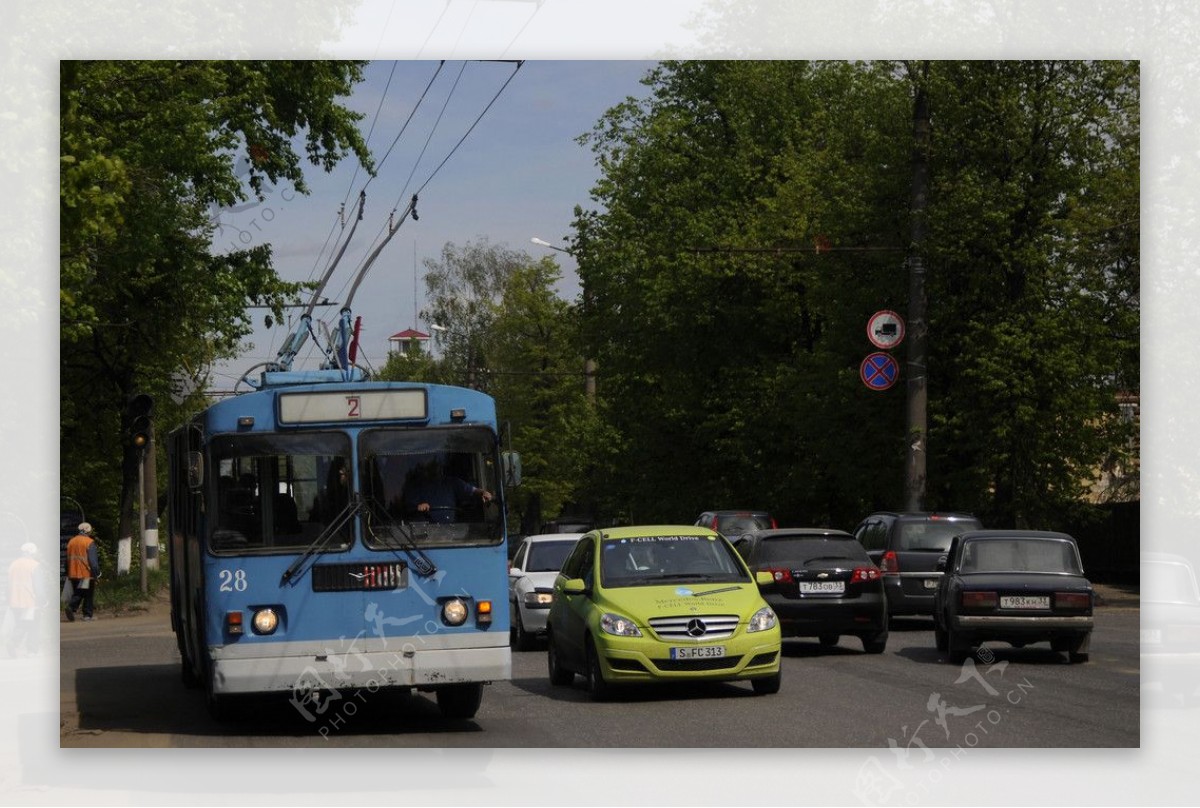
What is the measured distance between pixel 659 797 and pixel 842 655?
468 inches

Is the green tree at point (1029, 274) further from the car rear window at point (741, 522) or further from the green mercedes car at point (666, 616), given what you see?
the green mercedes car at point (666, 616)

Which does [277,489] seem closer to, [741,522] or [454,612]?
[454,612]

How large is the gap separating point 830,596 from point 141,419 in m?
11.2

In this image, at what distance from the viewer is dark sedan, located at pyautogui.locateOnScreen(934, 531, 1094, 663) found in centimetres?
2073

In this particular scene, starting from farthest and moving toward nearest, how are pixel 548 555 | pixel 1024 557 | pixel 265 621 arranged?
pixel 548 555
pixel 1024 557
pixel 265 621

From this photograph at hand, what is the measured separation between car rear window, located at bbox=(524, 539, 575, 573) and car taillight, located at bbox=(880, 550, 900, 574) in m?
4.83

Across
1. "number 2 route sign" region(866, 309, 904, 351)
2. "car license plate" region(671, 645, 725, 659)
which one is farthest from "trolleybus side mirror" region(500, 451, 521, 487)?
"number 2 route sign" region(866, 309, 904, 351)

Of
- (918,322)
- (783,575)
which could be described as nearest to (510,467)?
(783,575)

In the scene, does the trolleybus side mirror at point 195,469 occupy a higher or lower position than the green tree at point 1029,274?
lower

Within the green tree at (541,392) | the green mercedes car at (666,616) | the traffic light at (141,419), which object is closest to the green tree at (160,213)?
the traffic light at (141,419)

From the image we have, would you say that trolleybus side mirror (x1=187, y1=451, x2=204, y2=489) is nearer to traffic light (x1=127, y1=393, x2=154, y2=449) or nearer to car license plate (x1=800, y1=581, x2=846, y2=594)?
car license plate (x1=800, y1=581, x2=846, y2=594)

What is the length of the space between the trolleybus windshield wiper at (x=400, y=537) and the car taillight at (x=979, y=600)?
8269mm

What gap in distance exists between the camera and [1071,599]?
20.8 m

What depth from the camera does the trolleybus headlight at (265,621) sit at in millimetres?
14453
